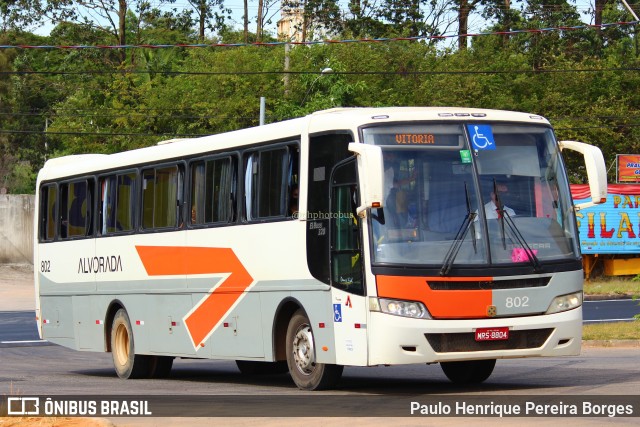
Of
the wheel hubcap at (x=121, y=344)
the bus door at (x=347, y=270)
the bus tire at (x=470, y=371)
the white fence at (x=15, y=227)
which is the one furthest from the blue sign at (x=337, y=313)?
the white fence at (x=15, y=227)

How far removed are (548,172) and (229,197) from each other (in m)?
4.36

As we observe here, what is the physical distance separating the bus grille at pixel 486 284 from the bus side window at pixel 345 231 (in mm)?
854

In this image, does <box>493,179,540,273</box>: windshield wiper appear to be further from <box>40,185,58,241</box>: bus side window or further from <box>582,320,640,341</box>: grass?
<box>40,185,58,241</box>: bus side window

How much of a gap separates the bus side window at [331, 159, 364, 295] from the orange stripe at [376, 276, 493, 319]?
426 mm

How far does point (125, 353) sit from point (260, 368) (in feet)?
6.92

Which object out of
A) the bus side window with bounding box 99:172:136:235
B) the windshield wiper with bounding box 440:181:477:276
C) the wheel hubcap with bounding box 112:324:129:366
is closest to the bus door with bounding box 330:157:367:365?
the windshield wiper with bounding box 440:181:477:276

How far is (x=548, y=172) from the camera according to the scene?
47.7ft

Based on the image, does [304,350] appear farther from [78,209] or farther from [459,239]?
[78,209]

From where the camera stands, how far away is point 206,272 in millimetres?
17250

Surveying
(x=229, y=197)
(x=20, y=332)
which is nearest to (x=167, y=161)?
(x=229, y=197)

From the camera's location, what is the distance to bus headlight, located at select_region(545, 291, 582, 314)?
1401 centimetres

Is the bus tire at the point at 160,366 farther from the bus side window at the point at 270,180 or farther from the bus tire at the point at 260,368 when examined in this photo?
the bus side window at the point at 270,180

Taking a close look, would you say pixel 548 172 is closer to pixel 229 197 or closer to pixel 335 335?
pixel 335 335

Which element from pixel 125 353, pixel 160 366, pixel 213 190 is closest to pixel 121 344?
pixel 125 353
